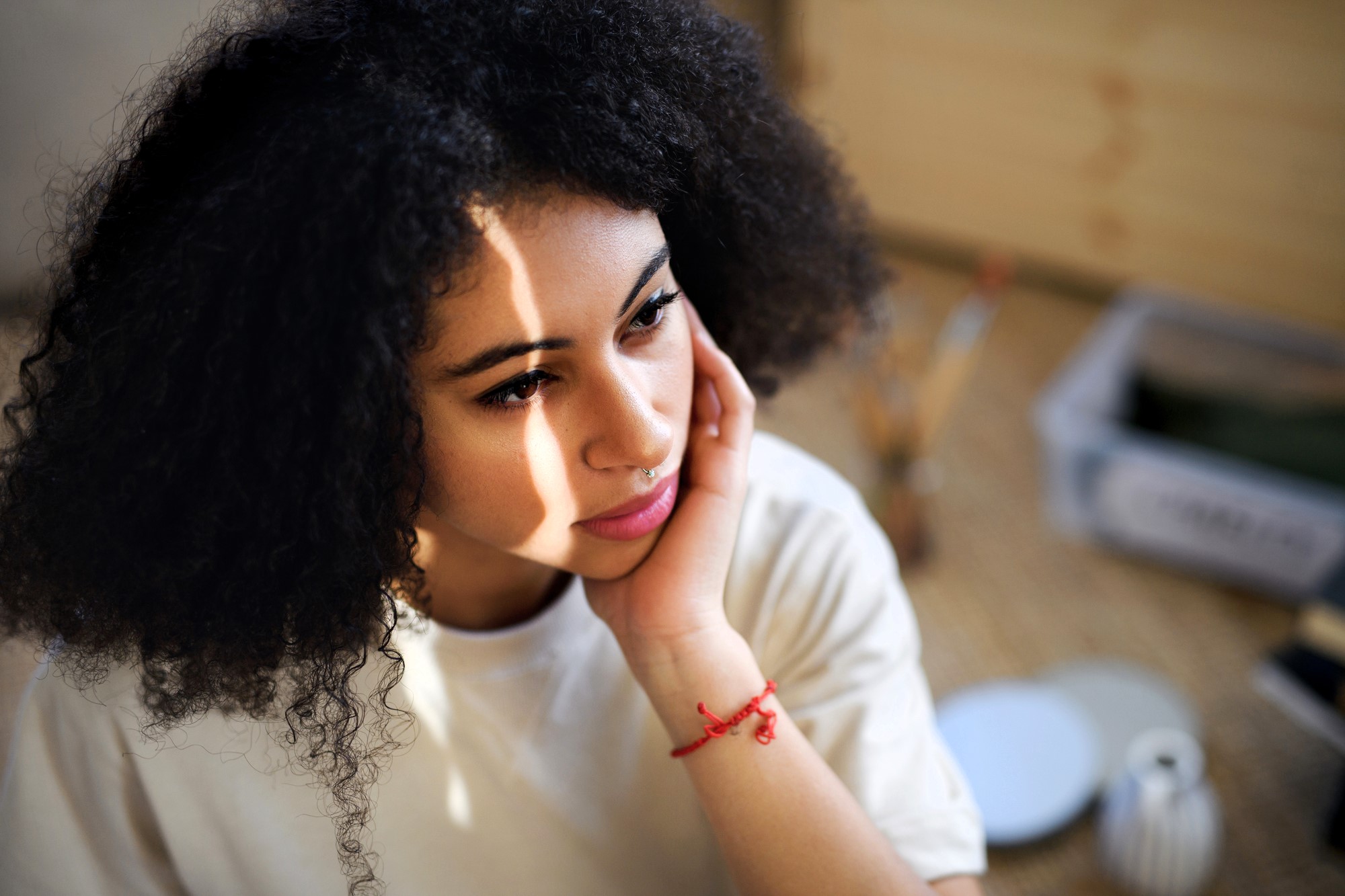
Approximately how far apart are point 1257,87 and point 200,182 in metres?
1.94

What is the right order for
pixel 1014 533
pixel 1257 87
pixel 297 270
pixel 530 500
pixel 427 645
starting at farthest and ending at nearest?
pixel 1257 87
pixel 1014 533
pixel 427 645
pixel 530 500
pixel 297 270

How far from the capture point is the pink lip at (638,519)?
705 millimetres

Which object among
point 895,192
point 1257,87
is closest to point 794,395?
point 895,192

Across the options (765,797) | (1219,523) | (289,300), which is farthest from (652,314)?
(1219,523)

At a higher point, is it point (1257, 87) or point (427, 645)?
point (1257, 87)

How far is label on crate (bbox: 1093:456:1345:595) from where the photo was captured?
1525 mm

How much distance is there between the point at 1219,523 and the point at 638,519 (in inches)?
48.4

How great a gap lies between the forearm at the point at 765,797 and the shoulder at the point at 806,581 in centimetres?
12

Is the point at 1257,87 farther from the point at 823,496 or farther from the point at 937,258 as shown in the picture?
the point at 823,496

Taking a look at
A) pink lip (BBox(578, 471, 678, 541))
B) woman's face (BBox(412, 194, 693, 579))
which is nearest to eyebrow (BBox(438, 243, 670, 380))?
woman's face (BBox(412, 194, 693, 579))

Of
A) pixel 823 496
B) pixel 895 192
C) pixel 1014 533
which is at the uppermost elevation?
pixel 895 192

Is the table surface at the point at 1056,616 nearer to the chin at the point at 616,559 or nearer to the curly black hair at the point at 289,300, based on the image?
the chin at the point at 616,559

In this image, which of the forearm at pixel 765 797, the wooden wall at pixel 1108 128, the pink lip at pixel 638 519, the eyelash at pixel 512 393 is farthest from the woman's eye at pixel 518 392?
the wooden wall at pixel 1108 128

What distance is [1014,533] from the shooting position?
5.79 feet
